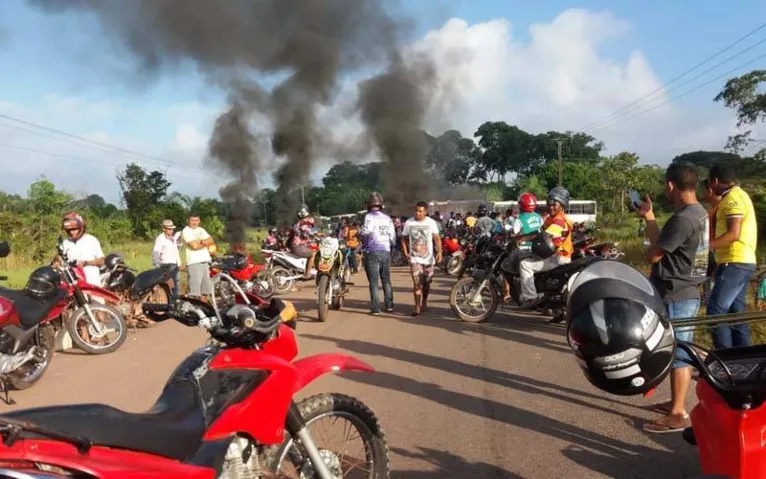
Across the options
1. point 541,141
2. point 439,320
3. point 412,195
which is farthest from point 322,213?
point 439,320

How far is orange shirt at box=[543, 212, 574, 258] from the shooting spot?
24.0 feet

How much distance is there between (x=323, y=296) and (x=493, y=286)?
2456 millimetres

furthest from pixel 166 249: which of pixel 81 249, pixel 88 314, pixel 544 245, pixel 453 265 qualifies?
pixel 453 265

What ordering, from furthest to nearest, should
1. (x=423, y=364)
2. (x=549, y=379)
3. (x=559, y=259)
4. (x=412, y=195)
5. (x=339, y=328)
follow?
(x=412, y=195) → (x=339, y=328) → (x=559, y=259) → (x=423, y=364) → (x=549, y=379)

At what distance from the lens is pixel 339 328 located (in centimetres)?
796

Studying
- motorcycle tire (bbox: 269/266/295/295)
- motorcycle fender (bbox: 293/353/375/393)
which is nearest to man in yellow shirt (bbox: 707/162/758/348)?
motorcycle fender (bbox: 293/353/375/393)

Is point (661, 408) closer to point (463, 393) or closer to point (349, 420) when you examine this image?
point (463, 393)

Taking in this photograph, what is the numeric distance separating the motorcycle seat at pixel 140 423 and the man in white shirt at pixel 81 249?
5.49 meters

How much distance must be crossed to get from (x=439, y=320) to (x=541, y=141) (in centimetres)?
6569

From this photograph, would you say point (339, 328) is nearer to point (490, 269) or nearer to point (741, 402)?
point (490, 269)

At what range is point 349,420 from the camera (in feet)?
9.71

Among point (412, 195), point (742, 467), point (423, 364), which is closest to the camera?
point (742, 467)

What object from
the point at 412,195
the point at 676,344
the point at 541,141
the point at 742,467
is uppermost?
the point at 541,141

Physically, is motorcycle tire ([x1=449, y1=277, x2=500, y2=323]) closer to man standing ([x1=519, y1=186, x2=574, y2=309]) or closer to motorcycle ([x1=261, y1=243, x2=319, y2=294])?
man standing ([x1=519, y1=186, x2=574, y2=309])
